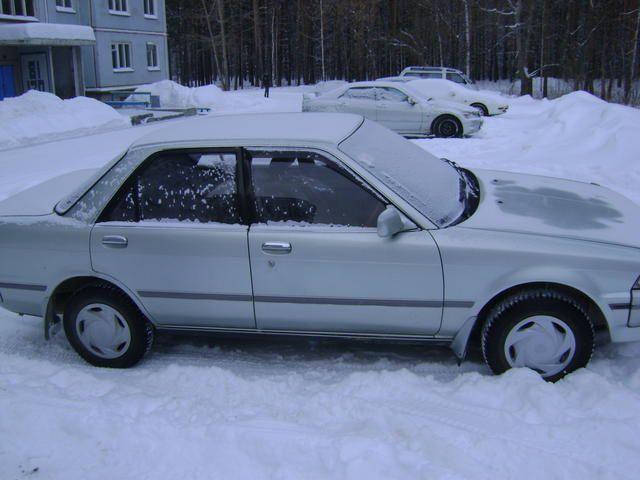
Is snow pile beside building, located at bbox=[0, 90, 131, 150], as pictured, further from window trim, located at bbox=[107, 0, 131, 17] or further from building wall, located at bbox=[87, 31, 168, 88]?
window trim, located at bbox=[107, 0, 131, 17]

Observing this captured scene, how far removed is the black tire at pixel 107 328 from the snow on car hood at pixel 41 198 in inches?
28.6

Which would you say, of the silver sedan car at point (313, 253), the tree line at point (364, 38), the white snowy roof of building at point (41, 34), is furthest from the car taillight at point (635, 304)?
the tree line at point (364, 38)

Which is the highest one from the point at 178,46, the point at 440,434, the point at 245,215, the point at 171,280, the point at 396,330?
the point at 178,46

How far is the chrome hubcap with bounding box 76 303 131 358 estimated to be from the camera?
164 inches

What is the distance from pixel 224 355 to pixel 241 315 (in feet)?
1.70

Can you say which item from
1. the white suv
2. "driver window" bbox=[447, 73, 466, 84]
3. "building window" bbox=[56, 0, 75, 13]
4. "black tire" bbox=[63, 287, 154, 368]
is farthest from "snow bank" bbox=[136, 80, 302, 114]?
"black tire" bbox=[63, 287, 154, 368]

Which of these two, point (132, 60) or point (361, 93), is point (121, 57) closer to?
point (132, 60)

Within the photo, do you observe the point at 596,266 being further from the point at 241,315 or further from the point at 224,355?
the point at 224,355

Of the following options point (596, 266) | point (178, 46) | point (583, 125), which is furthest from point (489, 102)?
point (178, 46)

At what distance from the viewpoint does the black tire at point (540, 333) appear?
3635 millimetres

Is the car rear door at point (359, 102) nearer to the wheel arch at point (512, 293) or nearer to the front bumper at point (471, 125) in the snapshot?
the front bumper at point (471, 125)

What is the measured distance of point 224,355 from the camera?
437 cm

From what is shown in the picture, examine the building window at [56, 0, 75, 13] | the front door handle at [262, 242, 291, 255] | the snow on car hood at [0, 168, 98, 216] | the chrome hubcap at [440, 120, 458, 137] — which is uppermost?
the building window at [56, 0, 75, 13]

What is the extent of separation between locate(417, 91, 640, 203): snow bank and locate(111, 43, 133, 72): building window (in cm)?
2227
